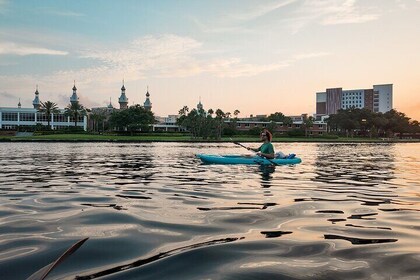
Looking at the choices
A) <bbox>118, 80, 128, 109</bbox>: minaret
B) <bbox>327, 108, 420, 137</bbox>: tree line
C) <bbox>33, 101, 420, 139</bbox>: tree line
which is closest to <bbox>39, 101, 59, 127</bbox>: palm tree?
<bbox>33, 101, 420, 139</bbox>: tree line

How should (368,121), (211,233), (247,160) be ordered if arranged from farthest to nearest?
1. (368,121)
2. (247,160)
3. (211,233)

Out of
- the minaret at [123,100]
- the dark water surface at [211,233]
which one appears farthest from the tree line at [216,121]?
the dark water surface at [211,233]

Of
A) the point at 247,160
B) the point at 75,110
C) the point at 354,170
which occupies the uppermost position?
the point at 75,110

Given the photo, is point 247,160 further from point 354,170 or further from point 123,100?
point 123,100

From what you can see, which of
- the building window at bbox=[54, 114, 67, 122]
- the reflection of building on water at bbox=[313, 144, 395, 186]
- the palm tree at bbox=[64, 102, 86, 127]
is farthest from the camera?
the building window at bbox=[54, 114, 67, 122]

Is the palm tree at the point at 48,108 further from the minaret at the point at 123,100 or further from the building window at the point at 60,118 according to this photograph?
the minaret at the point at 123,100

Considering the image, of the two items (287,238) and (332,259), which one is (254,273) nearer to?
(332,259)

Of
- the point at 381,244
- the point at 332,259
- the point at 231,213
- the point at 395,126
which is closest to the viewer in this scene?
the point at 332,259

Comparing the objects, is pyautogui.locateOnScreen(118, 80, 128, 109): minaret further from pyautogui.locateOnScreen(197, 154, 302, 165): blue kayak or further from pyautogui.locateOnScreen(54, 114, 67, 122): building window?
pyautogui.locateOnScreen(197, 154, 302, 165): blue kayak

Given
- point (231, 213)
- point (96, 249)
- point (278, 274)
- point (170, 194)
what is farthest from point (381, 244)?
point (170, 194)

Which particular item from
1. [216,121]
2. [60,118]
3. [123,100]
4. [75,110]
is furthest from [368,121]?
[60,118]

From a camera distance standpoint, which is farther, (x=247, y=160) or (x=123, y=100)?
(x=123, y=100)

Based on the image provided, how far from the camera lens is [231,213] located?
7410 mm

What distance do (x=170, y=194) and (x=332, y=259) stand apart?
5949 millimetres
